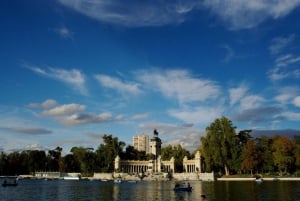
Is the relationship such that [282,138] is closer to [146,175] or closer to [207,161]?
[207,161]

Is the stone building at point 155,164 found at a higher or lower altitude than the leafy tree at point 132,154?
lower

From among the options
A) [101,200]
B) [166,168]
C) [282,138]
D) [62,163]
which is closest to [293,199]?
[101,200]

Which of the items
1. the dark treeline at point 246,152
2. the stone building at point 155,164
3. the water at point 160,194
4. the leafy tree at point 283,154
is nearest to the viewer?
the water at point 160,194

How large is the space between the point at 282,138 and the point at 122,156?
64.1m

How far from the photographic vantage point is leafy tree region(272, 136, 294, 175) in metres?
104

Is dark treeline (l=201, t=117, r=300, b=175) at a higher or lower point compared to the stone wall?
higher

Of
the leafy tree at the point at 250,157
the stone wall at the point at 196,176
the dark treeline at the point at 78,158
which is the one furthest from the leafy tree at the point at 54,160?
the leafy tree at the point at 250,157

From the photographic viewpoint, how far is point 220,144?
11525cm

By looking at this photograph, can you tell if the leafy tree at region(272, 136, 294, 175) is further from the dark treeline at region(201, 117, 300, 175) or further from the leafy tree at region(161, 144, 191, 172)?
the leafy tree at region(161, 144, 191, 172)

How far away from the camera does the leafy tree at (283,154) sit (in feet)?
342

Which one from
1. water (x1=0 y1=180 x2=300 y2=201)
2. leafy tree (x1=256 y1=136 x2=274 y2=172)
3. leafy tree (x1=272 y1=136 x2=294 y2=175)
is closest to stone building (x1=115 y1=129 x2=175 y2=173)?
leafy tree (x1=256 y1=136 x2=274 y2=172)

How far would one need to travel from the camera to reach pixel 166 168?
142 metres

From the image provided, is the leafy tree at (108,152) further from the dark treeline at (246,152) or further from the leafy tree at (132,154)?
the dark treeline at (246,152)

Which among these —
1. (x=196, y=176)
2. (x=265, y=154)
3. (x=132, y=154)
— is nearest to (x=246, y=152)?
(x=265, y=154)
